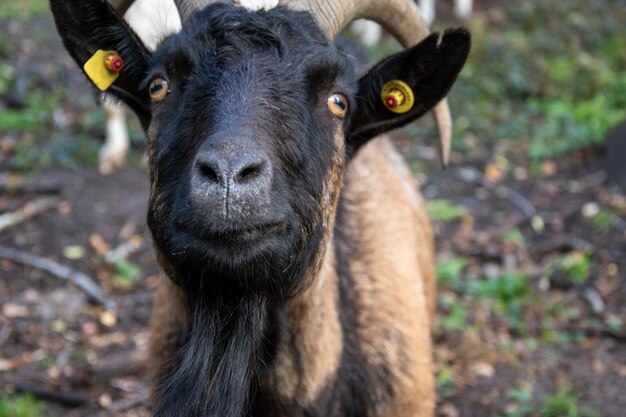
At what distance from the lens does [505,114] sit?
12391 millimetres

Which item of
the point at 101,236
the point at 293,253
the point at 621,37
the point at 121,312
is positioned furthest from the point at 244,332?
the point at 621,37

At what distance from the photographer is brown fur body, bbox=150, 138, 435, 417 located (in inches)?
155

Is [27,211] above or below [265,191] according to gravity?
below

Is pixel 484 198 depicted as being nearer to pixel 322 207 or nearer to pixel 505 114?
pixel 505 114

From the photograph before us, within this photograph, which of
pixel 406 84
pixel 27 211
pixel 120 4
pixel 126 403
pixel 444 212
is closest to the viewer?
pixel 406 84

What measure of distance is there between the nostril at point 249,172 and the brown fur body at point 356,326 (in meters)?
0.95

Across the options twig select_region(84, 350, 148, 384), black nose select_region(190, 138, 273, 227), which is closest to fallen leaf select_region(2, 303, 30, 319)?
twig select_region(84, 350, 148, 384)

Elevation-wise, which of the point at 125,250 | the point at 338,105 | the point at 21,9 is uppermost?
the point at 338,105

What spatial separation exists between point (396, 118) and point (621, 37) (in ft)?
37.2

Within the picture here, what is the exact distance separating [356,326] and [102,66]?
1.91m

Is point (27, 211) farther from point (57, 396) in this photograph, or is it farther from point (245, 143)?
point (245, 143)

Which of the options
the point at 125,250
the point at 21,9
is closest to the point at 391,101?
the point at 125,250

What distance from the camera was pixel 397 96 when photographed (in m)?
4.00

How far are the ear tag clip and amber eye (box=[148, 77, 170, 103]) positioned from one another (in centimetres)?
30
